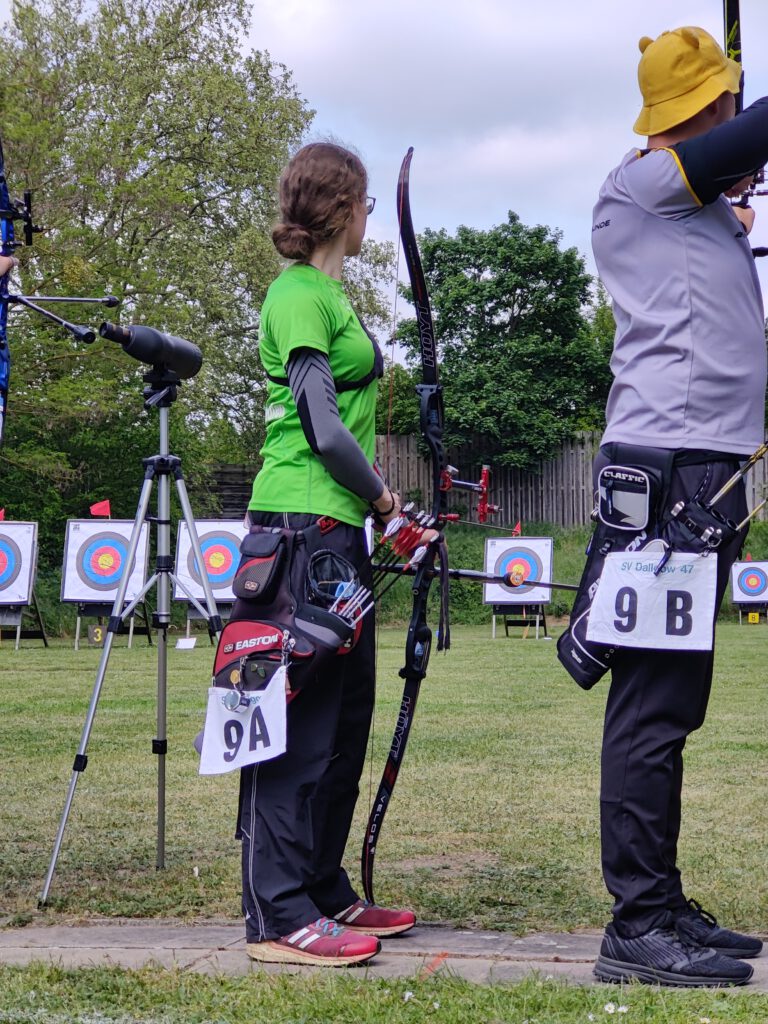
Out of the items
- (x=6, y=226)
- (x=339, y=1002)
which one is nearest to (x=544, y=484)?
(x=6, y=226)

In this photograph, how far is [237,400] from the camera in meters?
29.7

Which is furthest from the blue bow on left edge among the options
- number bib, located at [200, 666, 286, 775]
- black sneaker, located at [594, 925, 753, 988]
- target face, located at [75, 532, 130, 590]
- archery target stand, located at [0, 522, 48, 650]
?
target face, located at [75, 532, 130, 590]

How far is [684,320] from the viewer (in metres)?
2.88

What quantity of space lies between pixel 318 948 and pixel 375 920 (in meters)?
0.36

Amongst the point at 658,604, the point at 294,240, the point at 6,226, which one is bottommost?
the point at 658,604

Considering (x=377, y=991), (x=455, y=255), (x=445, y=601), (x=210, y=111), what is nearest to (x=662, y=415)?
(x=445, y=601)

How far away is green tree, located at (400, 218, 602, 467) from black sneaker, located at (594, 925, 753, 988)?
28637 mm

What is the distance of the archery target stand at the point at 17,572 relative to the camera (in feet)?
54.1

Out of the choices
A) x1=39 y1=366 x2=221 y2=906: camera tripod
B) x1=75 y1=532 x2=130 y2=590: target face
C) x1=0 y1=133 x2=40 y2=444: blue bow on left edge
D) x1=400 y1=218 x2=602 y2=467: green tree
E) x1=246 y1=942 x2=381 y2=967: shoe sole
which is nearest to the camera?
x1=246 y1=942 x2=381 y2=967: shoe sole

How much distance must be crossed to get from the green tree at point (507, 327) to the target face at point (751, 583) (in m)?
9.56

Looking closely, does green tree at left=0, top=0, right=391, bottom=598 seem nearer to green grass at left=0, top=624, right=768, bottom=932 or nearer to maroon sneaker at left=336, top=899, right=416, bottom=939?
green grass at left=0, top=624, right=768, bottom=932

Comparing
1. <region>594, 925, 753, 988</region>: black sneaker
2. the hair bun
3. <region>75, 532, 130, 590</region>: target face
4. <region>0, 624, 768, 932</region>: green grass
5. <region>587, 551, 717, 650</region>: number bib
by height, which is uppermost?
the hair bun

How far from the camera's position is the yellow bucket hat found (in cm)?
290

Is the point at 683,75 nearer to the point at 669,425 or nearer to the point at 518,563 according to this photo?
the point at 669,425
